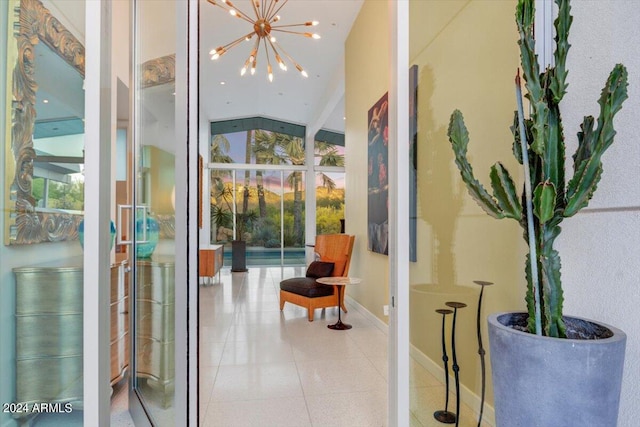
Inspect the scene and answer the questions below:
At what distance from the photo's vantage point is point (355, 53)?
559cm

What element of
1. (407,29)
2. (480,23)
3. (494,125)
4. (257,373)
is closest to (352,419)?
(257,373)

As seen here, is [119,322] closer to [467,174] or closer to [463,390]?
[463,390]

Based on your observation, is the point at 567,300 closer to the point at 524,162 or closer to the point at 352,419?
the point at 524,162

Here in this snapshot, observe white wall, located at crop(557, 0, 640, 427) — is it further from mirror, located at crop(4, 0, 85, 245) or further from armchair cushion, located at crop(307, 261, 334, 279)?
armchair cushion, located at crop(307, 261, 334, 279)

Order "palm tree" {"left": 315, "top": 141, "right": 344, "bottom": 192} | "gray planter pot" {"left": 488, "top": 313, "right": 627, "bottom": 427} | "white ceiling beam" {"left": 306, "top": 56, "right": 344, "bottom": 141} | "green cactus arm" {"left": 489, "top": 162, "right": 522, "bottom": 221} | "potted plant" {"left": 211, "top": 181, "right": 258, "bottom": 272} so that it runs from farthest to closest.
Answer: "palm tree" {"left": 315, "top": 141, "right": 344, "bottom": 192} < "potted plant" {"left": 211, "top": 181, "right": 258, "bottom": 272} < "white ceiling beam" {"left": 306, "top": 56, "right": 344, "bottom": 141} < "green cactus arm" {"left": 489, "top": 162, "right": 522, "bottom": 221} < "gray planter pot" {"left": 488, "top": 313, "right": 627, "bottom": 427}

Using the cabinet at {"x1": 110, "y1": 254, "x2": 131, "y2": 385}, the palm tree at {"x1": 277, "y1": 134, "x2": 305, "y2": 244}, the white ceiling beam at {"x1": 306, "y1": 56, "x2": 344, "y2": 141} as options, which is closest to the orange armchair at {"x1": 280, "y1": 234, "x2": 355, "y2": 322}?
the cabinet at {"x1": 110, "y1": 254, "x2": 131, "y2": 385}

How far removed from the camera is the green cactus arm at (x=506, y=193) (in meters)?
1.30

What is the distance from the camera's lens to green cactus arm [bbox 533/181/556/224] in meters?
1.18

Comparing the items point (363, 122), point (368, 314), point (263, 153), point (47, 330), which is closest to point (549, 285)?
point (47, 330)

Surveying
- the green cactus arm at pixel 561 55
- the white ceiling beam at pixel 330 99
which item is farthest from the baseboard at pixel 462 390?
the white ceiling beam at pixel 330 99

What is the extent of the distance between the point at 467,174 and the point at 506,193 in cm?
16

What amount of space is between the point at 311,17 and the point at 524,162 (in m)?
5.14

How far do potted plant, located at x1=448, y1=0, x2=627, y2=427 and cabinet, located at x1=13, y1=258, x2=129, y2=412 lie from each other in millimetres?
1801

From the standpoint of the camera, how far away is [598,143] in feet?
3.80
